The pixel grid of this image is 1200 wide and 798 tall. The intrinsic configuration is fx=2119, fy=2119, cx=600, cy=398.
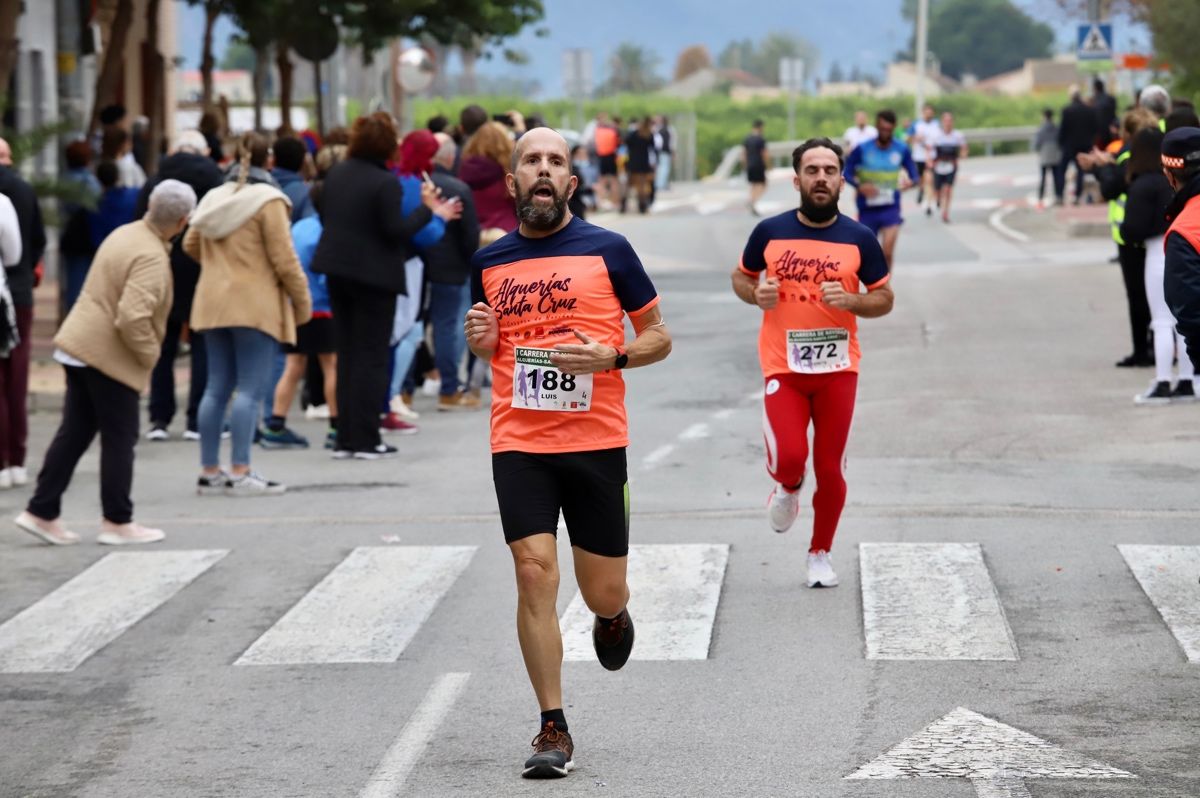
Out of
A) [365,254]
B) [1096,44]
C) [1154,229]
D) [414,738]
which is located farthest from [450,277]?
[1096,44]

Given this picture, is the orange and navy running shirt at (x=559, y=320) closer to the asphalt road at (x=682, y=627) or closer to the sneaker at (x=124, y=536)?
the asphalt road at (x=682, y=627)

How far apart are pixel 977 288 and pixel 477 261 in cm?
1791

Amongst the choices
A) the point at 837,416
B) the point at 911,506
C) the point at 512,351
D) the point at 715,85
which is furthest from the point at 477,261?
the point at 715,85

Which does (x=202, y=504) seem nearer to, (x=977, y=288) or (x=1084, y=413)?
(x=1084, y=413)

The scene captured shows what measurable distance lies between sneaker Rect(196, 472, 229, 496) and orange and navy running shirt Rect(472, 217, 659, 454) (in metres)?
5.87

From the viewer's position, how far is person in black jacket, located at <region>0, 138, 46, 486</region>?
12578mm

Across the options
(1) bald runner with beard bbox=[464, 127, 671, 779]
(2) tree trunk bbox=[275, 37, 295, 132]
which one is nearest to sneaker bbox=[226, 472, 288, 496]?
(1) bald runner with beard bbox=[464, 127, 671, 779]

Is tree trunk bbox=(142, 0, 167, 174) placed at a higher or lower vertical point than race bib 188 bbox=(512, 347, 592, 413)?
higher

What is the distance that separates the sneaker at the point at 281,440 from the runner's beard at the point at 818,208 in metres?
6.01

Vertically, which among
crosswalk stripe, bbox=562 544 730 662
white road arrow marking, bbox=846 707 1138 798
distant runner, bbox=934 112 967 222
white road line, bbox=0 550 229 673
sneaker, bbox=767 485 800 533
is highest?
distant runner, bbox=934 112 967 222

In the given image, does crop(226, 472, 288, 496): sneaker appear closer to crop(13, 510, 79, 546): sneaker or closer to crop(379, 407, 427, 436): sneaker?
crop(13, 510, 79, 546): sneaker

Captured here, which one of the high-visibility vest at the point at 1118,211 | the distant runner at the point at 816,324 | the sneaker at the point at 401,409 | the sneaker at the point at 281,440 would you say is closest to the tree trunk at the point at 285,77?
the sneaker at the point at 401,409

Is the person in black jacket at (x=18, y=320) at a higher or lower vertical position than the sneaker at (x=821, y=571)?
higher

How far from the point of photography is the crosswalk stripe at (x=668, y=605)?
325 inches
